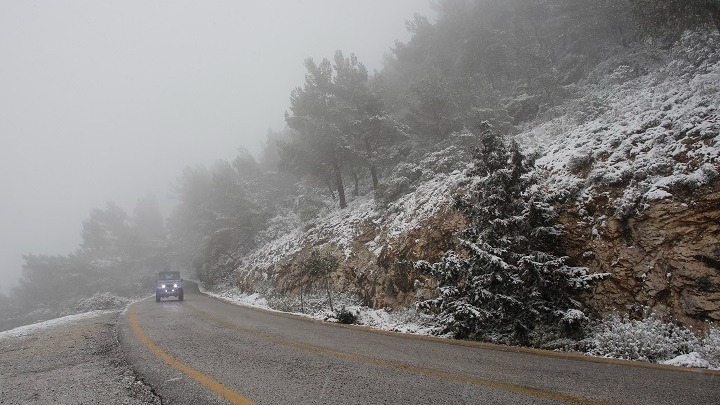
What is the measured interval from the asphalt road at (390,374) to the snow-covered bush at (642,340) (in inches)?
42.5

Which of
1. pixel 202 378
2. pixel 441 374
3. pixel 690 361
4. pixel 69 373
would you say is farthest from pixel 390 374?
pixel 69 373

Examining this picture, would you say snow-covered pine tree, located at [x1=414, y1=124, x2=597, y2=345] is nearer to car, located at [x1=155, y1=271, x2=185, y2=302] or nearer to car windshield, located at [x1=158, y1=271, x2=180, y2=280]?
car, located at [x1=155, y1=271, x2=185, y2=302]

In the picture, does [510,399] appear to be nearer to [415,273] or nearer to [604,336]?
[604,336]

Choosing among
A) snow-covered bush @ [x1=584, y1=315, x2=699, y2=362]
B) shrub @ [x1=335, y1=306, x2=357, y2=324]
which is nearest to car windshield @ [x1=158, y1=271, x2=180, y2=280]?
shrub @ [x1=335, y1=306, x2=357, y2=324]

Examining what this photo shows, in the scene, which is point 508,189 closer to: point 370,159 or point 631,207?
point 631,207

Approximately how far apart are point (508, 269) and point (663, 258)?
9.75 feet

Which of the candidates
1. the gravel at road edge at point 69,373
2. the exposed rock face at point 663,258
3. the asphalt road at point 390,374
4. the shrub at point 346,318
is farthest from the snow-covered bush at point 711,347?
the shrub at point 346,318

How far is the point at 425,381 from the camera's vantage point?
177 inches

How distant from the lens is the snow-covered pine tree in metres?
7.66

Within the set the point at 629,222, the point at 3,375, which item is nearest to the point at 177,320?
the point at 3,375

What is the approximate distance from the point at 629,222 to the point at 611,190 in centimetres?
102

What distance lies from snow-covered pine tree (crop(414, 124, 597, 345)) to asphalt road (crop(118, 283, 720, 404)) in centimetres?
129

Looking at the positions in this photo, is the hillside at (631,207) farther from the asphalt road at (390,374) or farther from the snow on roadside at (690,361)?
the asphalt road at (390,374)

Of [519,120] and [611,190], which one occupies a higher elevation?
[519,120]
